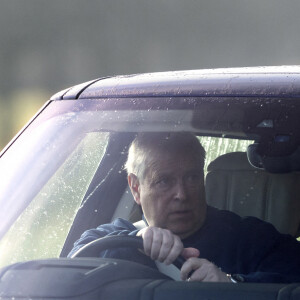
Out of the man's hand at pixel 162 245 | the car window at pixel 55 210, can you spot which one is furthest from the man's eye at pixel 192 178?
the car window at pixel 55 210

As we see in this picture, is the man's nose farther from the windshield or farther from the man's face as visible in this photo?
the windshield

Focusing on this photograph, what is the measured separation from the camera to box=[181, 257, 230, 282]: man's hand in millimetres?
2389

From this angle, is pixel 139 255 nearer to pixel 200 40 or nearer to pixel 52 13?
pixel 200 40

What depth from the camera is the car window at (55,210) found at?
8.84ft

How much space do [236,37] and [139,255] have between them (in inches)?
644

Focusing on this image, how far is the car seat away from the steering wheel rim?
0.76 feet

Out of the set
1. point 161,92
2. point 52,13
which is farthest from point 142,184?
point 52,13

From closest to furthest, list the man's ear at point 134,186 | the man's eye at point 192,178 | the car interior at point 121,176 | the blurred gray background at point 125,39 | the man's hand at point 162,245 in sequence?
the car interior at point 121,176, the man's hand at point 162,245, the man's eye at point 192,178, the man's ear at point 134,186, the blurred gray background at point 125,39

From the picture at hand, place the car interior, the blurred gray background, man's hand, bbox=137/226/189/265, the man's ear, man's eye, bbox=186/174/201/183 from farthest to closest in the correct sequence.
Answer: the blurred gray background
the man's ear
man's eye, bbox=186/174/201/183
man's hand, bbox=137/226/189/265
the car interior

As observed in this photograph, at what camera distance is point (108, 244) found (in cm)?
257

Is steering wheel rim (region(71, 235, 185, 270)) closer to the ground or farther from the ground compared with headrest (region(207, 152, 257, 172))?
closer to the ground

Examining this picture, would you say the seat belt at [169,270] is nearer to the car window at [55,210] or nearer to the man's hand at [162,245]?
the man's hand at [162,245]

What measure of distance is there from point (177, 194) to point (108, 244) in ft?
0.72

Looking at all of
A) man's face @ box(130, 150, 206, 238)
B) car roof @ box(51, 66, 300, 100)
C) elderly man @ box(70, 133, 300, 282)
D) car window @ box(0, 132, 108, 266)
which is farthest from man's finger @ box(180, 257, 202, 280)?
car roof @ box(51, 66, 300, 100)
